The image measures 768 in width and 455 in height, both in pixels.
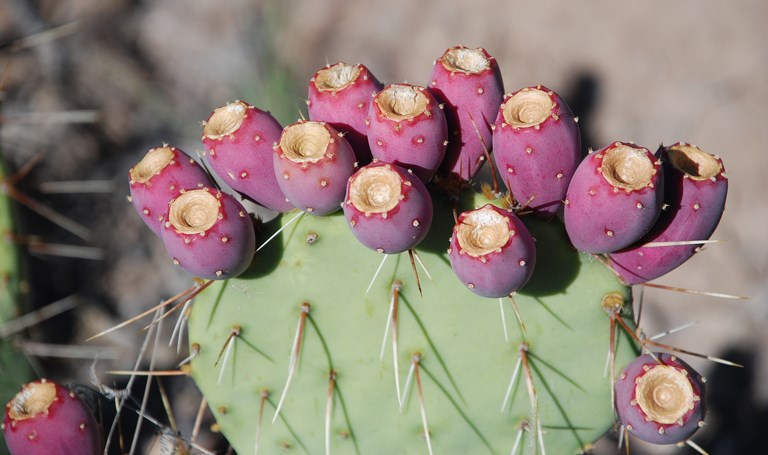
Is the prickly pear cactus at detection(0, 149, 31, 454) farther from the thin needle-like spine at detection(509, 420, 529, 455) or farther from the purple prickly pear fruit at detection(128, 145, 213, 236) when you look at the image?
the thin needle-like spine at detection(509, 420, 529, 455)

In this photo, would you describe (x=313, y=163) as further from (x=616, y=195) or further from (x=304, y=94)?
(x=304, y=94)

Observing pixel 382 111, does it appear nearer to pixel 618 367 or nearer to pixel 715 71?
pixel 618 367

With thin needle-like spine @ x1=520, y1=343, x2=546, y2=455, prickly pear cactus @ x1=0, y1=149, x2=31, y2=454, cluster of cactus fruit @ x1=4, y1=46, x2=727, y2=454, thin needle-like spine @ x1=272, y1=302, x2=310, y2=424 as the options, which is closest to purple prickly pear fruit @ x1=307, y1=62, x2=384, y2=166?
cluster of cactus fruit @ x1=4, y1=46, x2=727, y2=454

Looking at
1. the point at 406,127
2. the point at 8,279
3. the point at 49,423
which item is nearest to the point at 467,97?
the point at 406,127

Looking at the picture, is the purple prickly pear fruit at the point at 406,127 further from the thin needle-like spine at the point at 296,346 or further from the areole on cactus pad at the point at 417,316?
the thin needle-like spine at the point at 296,346

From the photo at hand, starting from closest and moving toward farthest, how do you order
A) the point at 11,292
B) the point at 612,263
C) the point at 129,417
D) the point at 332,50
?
the point at 612,263
the point at 11,292
the point at 129,417
the point at 332,50

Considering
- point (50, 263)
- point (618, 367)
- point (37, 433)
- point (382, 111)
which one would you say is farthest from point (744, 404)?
point (50, 263)

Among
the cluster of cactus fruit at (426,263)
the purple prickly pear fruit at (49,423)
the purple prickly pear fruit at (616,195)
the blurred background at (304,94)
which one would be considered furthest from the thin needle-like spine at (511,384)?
the blurred background at (304,94)
